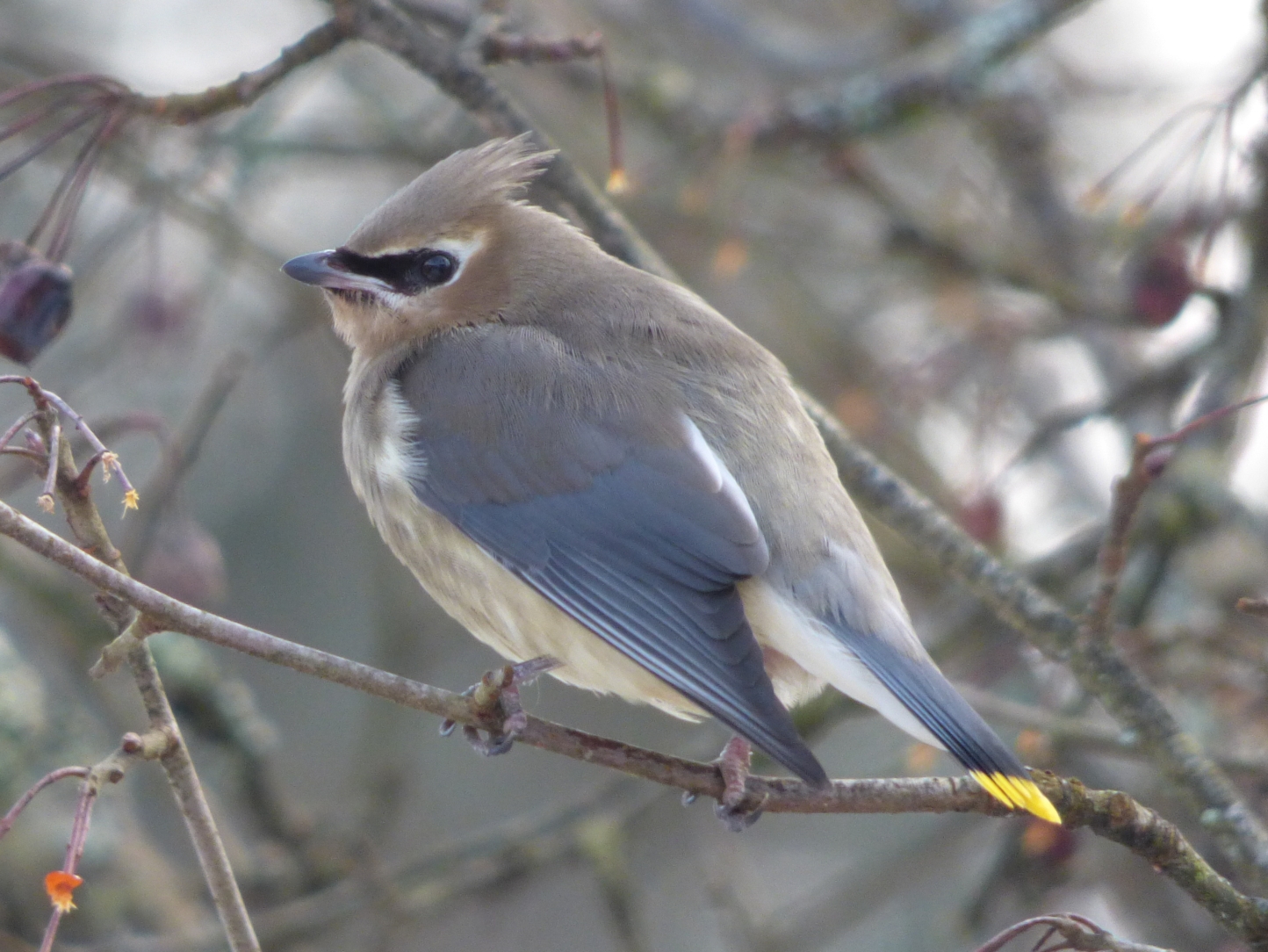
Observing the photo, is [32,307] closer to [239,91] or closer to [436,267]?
[239,91]

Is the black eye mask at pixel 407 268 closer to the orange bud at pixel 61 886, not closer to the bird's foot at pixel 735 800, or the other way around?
the bird's foot at pixel 735 800

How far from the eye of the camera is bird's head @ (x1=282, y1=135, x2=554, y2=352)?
3988 mm

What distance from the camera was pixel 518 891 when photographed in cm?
467

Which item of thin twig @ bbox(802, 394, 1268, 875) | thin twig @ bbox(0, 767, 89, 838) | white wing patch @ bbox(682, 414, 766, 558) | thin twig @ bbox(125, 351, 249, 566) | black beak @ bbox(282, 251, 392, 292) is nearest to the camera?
thin twig @ bbox(0, 767, 89, 838)

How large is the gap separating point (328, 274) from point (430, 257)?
0.27m

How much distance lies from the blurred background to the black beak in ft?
0.91

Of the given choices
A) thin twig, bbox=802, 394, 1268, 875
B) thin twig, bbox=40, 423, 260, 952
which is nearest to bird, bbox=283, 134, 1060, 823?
thin twig, bbox=802, 394, 1268, 875

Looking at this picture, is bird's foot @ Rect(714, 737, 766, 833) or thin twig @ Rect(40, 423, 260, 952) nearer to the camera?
thin twig @ Rect(40, 423, 260, 952)

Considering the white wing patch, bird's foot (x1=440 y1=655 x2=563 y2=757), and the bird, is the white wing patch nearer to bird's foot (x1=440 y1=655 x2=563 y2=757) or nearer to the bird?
the bird

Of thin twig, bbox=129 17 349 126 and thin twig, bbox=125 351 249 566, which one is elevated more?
thin twig, bbox=129 17 349 126

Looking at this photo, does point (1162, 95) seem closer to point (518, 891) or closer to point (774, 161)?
point (774, 161)

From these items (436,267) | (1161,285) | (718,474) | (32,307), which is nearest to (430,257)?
(436,267)

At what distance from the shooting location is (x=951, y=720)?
2.92 m

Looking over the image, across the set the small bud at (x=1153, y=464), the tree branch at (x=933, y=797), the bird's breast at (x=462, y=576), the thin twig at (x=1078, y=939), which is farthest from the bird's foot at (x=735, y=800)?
the small bud at (x=1153, y=464)
